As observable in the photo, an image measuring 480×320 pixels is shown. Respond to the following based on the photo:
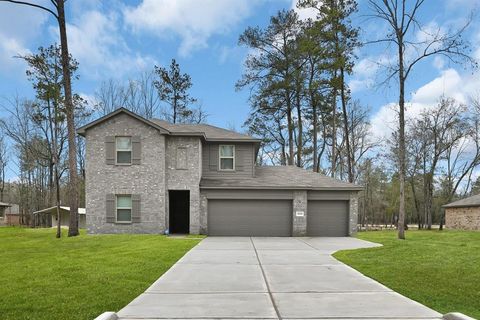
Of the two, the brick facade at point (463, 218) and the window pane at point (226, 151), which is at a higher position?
the window pane at point (226, 151)

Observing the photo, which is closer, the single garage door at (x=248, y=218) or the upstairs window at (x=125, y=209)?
the upstairs window at (x=125, y=209)

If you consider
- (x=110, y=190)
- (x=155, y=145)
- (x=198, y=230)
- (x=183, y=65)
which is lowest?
(x=198, y=230)

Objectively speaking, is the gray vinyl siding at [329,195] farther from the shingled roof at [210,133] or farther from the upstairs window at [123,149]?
the upstairs window at [123,149]

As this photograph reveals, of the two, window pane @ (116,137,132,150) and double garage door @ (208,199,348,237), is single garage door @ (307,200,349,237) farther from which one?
window pane @ (116,137,132,150)

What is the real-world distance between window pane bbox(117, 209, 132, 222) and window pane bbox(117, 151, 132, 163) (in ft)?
7.93

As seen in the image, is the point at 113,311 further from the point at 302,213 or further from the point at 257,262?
the point at 302,213

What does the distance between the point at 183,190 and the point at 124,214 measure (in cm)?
304

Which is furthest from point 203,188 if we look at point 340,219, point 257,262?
point 257,262

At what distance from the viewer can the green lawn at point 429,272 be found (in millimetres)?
6226

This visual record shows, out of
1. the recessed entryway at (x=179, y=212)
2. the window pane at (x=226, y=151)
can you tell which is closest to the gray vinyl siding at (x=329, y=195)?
the window pane at (x=226, y=151)

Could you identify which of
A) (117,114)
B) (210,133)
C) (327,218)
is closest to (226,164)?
(210,133)

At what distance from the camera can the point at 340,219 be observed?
19984mm

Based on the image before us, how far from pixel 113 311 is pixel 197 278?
106 inches

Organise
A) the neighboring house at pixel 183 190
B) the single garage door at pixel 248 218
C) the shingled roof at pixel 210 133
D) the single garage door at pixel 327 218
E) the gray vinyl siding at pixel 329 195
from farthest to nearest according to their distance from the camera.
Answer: the single garage door at pixel 327 218, the gray vinyl siding at pixel 329 195, the single garage door at pixel 248 218, the shingled roof at pixel 210 133, the neighboring house at pixel 183 190
